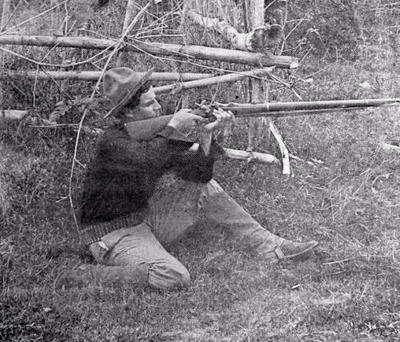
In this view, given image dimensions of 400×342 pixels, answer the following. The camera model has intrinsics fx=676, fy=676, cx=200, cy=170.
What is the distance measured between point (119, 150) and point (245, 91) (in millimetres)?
2629

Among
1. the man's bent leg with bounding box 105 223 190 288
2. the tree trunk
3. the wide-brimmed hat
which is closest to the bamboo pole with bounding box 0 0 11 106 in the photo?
the wide-brimmed hat

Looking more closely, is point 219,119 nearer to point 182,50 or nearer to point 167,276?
point 167,276

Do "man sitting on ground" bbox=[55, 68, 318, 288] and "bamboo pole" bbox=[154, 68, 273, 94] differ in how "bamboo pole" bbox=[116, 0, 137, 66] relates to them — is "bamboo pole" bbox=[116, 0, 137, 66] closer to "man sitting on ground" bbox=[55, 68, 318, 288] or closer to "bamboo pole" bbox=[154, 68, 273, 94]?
"bamboo pole" bbox=[154, 68, 273, 94]

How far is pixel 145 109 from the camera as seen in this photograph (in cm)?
526

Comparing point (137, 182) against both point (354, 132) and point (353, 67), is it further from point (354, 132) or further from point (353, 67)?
point (353, 67)

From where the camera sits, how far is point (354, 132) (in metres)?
7.87

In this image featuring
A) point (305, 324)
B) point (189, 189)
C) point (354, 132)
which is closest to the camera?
point (305, 324)

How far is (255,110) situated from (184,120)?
2.25 feet

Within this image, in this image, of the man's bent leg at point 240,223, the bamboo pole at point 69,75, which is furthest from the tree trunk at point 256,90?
the man's bent leg at point 240,223

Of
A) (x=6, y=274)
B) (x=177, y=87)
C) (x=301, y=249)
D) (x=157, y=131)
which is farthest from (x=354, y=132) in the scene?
(x=6, y=274)

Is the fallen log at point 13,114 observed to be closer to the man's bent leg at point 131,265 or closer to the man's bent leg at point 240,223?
the man's bent leg at point 131,265

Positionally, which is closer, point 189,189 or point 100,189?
point 100,189

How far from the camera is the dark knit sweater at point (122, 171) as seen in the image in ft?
16.6

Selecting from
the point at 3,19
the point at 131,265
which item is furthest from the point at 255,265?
the point at 3,19
